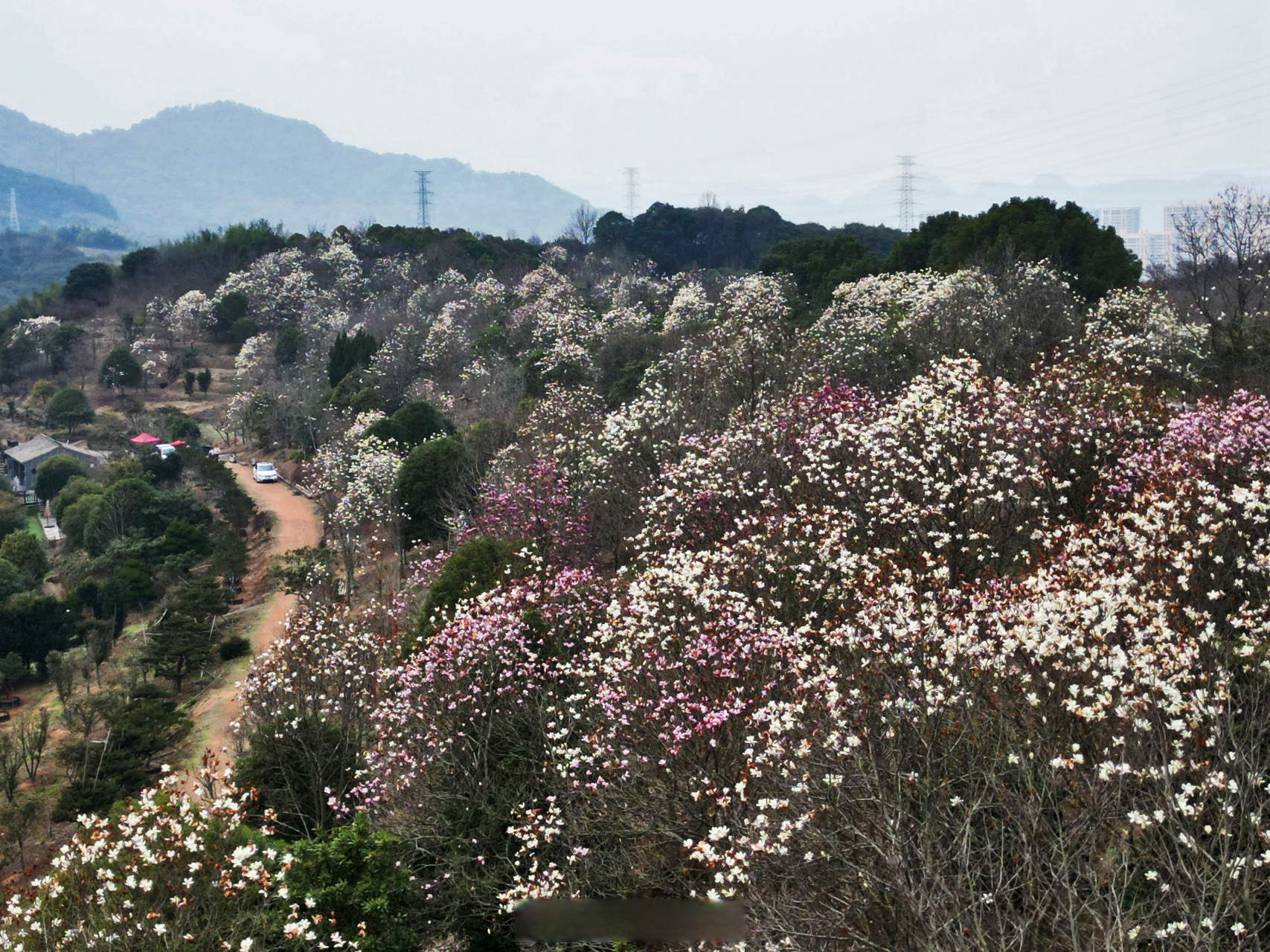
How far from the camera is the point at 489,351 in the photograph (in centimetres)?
4400

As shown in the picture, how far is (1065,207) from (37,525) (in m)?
50.4

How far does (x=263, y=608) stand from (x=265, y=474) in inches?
655

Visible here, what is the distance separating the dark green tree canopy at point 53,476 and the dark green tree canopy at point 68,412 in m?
9.98

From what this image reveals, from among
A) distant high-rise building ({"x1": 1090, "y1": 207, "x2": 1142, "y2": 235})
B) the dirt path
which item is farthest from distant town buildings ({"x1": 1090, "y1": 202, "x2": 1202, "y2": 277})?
the dirt path

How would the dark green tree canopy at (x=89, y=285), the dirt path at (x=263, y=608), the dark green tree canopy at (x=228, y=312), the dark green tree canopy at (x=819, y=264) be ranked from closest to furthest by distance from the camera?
the dirt path at (x=263, y=608), the dark green tree canopy at (x=819, y=264), the dark green tree canopy at (x=228, y=312), the dark green tree canopy at (x=89, y=285)

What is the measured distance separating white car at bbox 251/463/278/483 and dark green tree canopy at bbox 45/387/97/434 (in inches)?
820

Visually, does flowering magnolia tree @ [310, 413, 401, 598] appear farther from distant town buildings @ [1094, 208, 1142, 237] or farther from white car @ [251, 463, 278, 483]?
distant town buildings @ [1094, 208, 1142, 237]

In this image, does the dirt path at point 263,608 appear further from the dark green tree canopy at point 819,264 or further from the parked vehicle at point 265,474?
the dark green tree canopy at point 819,264

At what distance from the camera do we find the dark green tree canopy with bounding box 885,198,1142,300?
3050cm

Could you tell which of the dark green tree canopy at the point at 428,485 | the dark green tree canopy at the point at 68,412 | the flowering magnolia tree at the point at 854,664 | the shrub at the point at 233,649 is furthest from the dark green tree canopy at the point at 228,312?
the flowering magnolia tree at the point at 854,664

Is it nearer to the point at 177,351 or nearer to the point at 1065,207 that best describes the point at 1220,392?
the point at 1065,207

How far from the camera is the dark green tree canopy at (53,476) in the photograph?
52531 mm

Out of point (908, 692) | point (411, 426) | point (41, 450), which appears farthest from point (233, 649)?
point (41, 450)

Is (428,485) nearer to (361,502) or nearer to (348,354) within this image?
(361,502)
